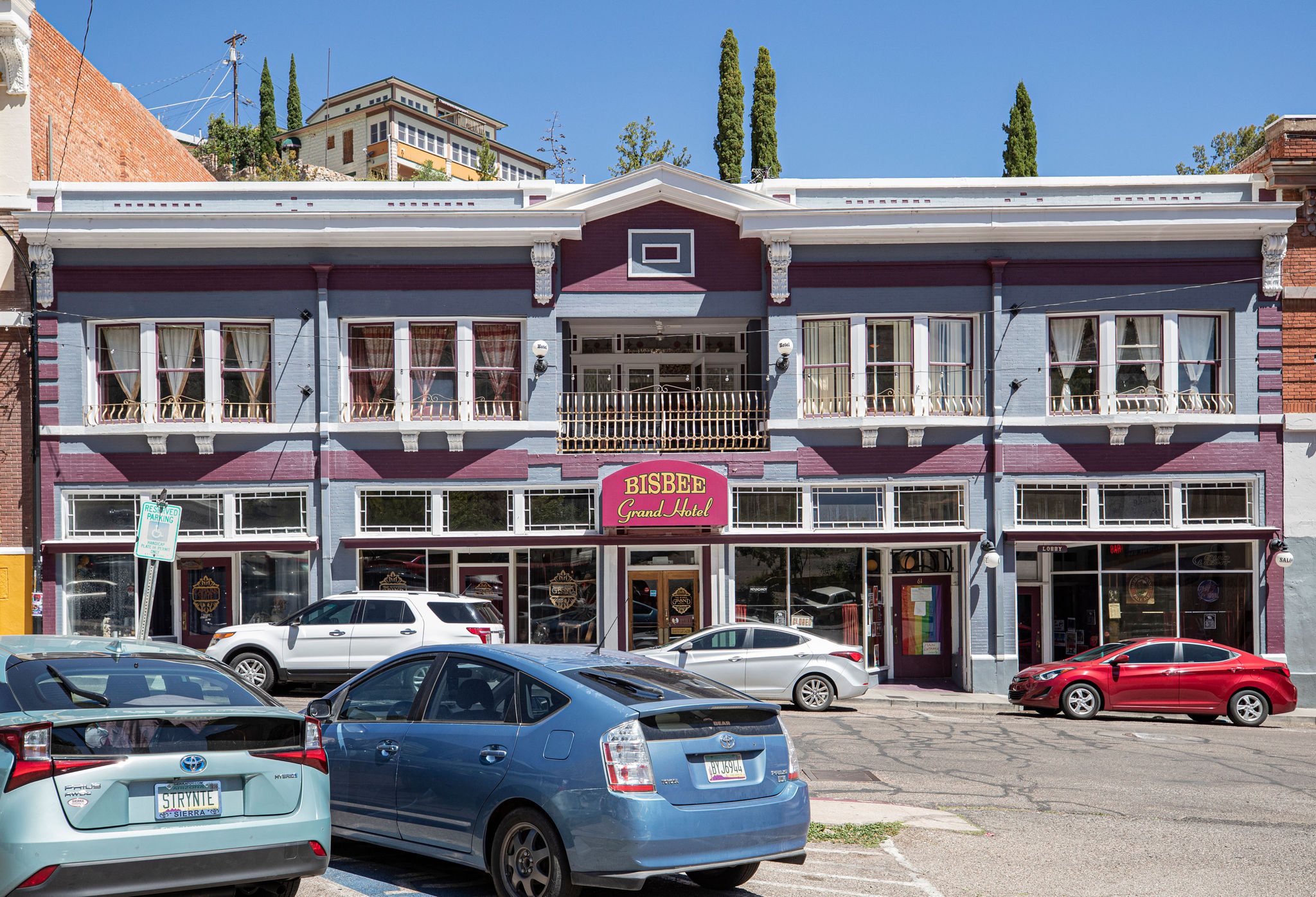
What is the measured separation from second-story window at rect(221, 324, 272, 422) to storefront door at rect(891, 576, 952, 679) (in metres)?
12.3

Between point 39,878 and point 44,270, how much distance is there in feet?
61.3

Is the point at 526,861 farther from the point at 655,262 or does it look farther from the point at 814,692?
the point at 655,262

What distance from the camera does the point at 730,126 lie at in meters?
42.9

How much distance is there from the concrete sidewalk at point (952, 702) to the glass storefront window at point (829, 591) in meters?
1.34

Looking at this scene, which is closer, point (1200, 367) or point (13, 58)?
point (13, 58)

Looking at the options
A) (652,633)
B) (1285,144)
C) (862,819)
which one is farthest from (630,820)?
(1285,144)

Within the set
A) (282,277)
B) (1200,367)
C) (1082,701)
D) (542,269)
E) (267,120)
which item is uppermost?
(267,120)

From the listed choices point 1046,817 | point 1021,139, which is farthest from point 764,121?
point 1046,817

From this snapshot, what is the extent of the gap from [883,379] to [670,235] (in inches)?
192

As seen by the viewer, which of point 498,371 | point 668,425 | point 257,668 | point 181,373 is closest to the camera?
point 257,668

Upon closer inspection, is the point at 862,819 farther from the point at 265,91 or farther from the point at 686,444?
the point at 265,91

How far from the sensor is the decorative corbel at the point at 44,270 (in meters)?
21.3

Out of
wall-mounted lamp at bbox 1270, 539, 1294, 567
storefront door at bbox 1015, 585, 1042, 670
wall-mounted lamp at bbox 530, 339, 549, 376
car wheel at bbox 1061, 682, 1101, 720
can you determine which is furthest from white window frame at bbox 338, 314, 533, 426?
wall-mounted lamp at bbox 1270, 539, 1294, 567

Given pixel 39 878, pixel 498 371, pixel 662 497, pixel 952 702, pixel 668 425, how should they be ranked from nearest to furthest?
pixel 39 878 < pixel 952 702 < pixel 662 497 < pixel 498 371 < pixel 668 425
